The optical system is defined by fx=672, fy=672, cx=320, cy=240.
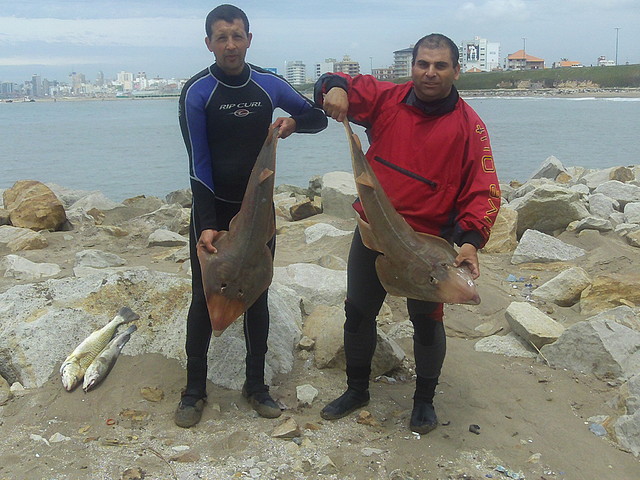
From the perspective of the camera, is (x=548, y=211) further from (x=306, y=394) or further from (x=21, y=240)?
(x=21, y=240)

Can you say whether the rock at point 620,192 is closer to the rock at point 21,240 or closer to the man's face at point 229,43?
the rock at point 21,240

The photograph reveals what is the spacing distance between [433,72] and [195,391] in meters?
2.38

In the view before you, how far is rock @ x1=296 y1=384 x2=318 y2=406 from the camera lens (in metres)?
4.36

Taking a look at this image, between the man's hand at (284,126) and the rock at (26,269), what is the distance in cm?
385

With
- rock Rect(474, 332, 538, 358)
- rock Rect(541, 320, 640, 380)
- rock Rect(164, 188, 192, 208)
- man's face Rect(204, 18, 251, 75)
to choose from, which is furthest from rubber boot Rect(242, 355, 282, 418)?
rock Rect(164, 188, 192, 208)

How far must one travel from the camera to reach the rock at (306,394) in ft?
14.3

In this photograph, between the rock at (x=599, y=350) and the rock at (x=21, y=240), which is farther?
the rock at (x=21, y=240)

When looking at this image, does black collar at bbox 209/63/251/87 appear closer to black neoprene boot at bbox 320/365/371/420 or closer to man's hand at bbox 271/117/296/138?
man's hand at bbox 271/117/296/138

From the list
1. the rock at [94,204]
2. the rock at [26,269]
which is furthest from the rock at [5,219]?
the rock at [26,269]

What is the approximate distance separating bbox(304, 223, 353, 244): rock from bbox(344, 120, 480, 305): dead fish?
4.45 metres

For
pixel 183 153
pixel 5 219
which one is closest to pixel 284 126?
pixel 5 219

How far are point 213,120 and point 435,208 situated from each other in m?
1.38

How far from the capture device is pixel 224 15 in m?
3.76

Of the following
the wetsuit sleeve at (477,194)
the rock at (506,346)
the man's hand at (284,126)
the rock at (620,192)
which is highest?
the man's hand at (284,126)
